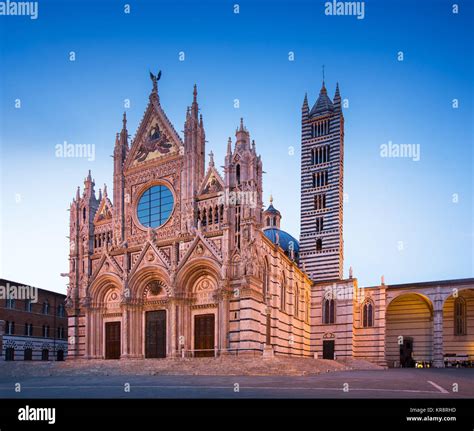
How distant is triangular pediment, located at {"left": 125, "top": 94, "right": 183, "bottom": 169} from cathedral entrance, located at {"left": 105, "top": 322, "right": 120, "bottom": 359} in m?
12.7

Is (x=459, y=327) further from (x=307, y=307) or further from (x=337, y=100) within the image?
(x=337, y=100)

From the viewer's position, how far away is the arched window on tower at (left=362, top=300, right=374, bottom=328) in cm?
5219

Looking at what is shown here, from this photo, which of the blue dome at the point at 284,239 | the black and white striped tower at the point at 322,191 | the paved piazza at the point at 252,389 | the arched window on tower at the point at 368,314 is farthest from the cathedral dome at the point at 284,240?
the paved piazza at the point at 252,389

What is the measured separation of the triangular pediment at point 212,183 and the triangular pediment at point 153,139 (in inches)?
141

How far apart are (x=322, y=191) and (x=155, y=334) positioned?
2650 centimetres

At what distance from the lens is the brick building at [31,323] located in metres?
50.6

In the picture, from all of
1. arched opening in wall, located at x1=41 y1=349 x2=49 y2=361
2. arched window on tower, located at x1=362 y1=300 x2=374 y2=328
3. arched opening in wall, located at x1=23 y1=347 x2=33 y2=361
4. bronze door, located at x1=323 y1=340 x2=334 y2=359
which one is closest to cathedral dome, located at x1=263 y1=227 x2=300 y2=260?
arched window on tower, located at x1=362 y1=300 x2=374 y2=328

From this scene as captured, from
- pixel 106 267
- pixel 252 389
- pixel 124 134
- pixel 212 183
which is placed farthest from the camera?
pixel 124 134

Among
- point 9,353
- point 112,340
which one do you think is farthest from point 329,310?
point 9,353

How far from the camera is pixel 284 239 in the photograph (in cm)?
6500
